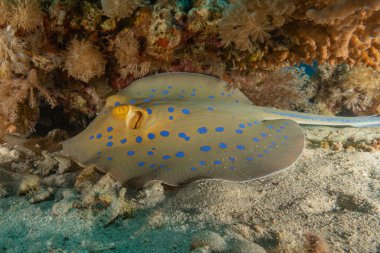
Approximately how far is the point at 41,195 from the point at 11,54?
218 centimetres

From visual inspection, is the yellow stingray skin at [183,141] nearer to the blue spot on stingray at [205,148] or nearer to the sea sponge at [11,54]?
the blue spot on stingray at [205,148]

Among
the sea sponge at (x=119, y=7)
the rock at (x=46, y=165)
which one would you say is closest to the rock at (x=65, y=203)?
the rock at (x=46, y=165)

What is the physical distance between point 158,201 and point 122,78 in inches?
93.4

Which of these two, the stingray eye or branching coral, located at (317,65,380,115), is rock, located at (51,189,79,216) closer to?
the stingray eye

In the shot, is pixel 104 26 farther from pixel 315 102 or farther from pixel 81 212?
pixel 315 102

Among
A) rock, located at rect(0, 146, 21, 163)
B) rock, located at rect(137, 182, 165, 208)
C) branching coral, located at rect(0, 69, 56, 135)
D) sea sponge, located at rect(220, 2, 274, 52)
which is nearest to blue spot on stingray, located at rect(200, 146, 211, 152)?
rock, located at rect(137, 182, 165, 208)

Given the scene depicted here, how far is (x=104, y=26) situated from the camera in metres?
3.92

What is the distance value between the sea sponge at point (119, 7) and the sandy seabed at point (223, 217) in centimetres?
216

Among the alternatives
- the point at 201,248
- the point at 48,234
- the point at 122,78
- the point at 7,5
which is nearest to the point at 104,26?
the point at 122,78

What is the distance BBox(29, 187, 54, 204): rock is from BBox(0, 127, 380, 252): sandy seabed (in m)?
0.03

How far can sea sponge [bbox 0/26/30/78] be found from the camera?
3805mm

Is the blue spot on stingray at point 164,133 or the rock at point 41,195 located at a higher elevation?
the blue spot on stingray at point 164,133

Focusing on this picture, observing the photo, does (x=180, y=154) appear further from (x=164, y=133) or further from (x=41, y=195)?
(x=41, y=195)

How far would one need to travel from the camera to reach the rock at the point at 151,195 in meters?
2.88
